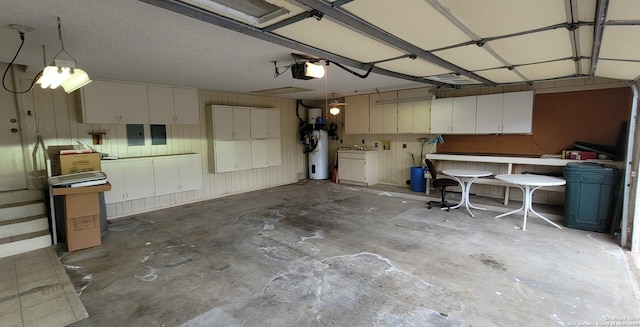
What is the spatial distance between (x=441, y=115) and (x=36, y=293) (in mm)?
6623

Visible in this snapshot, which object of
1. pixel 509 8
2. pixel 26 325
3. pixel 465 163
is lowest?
pixel 26 325

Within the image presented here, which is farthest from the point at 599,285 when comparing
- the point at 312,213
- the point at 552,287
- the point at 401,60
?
the point at 312,213

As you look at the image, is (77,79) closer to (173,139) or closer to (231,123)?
(173,139)

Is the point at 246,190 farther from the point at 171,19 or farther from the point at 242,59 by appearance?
the point at 171,19

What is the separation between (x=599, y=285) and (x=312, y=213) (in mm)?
3702

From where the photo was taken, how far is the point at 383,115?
717 cm

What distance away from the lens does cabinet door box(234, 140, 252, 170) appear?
6738 millimetres

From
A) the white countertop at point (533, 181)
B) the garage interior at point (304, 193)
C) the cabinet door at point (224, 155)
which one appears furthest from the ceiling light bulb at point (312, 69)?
the cabinet door at point (224, 155)

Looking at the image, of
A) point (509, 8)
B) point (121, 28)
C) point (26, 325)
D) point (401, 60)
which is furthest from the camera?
point (401, 60)

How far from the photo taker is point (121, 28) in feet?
8.14

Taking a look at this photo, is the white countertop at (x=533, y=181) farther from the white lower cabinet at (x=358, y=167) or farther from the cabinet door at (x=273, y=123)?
the cabinet door at (x=273, y=123)

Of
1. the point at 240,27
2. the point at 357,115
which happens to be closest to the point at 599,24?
the point at 240,27

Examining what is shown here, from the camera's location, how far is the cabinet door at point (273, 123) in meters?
7.36

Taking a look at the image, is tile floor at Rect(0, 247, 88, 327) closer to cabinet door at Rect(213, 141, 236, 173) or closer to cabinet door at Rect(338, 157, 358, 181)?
cabinet door at Rect(213, 141, 236, 173)
